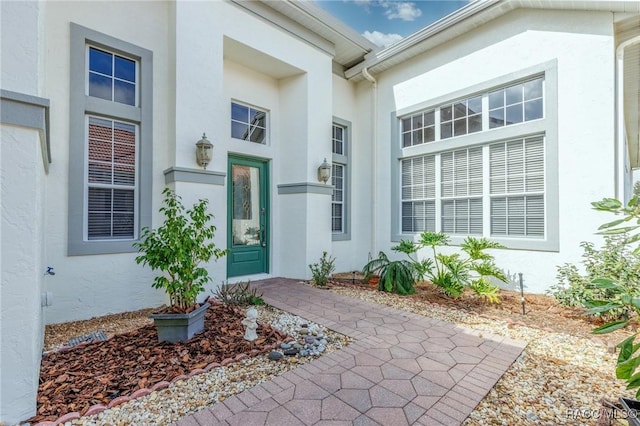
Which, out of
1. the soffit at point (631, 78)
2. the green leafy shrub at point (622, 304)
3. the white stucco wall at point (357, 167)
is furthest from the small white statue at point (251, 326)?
the soffit at point (631, 78)

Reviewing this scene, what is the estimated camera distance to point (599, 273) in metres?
4.16

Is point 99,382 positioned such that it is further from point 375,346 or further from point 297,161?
point 297,161

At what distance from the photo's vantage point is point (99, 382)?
97.0 inches

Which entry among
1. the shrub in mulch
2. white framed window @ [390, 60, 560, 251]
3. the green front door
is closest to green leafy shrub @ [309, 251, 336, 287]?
the green front door

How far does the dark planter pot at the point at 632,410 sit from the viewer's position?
66.4 inches

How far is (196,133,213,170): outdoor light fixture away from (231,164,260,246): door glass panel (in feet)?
3.89

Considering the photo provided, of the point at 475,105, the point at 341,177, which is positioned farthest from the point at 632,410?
the point at 341,177

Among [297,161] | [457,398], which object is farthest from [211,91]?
[457,398]

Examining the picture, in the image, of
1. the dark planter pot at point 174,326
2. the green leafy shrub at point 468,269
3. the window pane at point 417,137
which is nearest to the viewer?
the dark planter pot at point 174,326

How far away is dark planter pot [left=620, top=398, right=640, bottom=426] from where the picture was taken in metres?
1.69

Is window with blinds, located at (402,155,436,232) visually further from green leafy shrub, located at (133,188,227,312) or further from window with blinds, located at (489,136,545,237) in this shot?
green leafy shrub, located at (133,188,227,312)

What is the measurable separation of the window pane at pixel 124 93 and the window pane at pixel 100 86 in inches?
3.3

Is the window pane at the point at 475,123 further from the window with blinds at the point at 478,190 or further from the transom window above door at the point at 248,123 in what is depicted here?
the transom window above door at the point at 248,123

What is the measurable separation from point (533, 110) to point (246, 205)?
5.54 meters
